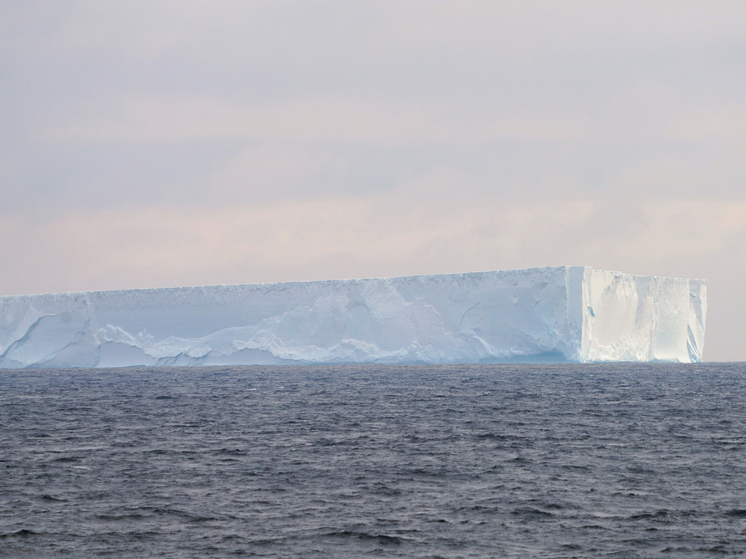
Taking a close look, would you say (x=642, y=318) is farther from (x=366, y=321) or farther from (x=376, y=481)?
(x=376, y=481)

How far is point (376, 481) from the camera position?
25.7ft

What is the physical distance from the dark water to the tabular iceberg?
877 centimetres

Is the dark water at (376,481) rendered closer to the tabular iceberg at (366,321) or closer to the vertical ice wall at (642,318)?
the tabular iceberg at (366,321)

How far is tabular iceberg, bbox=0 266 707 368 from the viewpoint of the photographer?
943 inches

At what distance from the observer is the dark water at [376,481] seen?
18.8 feet

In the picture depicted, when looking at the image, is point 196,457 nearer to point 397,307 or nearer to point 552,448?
point 552,448

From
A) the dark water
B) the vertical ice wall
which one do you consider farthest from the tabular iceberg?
the dark water

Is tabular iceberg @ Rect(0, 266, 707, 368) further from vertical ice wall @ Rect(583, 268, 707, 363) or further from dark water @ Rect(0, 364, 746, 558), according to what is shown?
dark water @ Rect(0, 364, 746, 558)

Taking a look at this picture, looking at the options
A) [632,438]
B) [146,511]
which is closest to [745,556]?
[146,511]

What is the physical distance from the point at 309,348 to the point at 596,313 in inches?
320

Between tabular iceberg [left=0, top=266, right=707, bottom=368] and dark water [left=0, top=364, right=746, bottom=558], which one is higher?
tabular iceberg [left=0, top=266, right=707, bottom=368]

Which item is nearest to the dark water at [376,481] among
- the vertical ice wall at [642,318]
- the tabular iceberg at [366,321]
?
the tabular iceberg at [366,321]

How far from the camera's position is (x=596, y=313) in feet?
80.9

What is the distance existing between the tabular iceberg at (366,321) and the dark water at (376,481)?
8.77 metres
